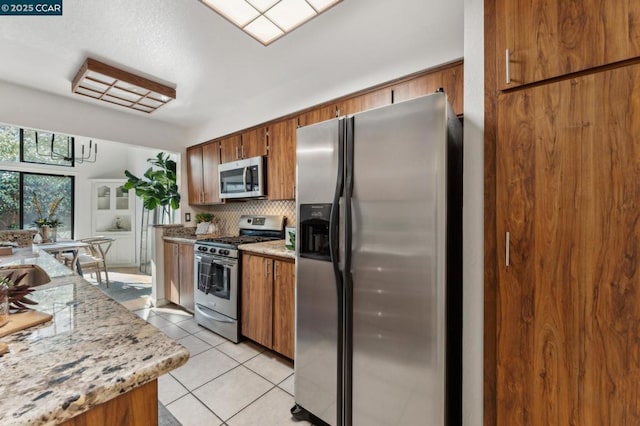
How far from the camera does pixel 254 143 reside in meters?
3.09

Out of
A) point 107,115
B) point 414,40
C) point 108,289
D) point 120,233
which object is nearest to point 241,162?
point 107,115

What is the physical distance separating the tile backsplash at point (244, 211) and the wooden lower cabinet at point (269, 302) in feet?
2.48

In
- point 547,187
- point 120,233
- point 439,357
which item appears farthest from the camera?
point 120,233

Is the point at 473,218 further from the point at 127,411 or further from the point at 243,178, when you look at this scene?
the point at 243,178

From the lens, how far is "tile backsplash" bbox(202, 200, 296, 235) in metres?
3.11

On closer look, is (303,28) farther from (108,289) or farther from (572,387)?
(108,289)

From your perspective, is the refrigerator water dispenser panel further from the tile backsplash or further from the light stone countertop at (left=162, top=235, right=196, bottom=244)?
the light stone countertop at (left=162, top=235, right=196, bottom=244)

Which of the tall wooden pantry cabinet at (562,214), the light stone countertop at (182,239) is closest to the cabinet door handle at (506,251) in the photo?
the tall wooden pantry cabinet at (562,214)

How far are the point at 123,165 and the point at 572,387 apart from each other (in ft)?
27.2

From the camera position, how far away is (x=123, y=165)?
21.8 feet

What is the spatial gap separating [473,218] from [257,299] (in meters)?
1.93

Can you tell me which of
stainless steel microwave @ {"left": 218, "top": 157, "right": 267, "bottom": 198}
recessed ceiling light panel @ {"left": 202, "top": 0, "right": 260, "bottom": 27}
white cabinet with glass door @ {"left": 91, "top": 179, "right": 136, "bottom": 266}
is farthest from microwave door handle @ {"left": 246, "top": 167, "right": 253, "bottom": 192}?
white cabinet with glass door @ {"left": 91, "top": 179, "right": 136, "bottom": 266}

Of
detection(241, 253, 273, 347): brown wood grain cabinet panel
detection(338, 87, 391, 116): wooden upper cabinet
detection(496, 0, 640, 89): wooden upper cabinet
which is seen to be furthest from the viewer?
detection(241, 253, 273, 347): brown wood grain cabinet panel

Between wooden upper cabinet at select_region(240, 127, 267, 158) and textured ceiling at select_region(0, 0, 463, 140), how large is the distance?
0.32 m
